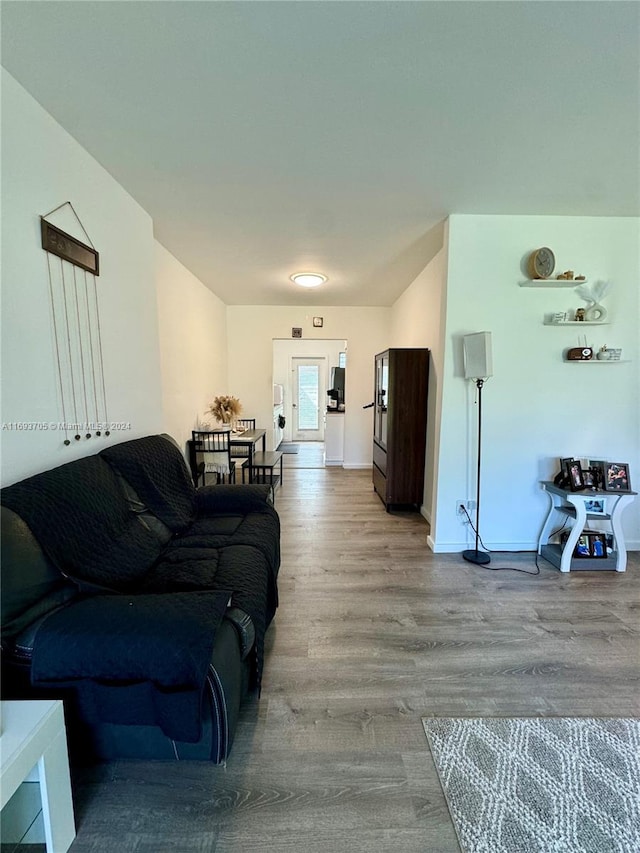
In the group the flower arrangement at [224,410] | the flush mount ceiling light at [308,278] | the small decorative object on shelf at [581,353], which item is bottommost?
the flower arrangement at [224,410]

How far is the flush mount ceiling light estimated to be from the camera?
3.92 meters

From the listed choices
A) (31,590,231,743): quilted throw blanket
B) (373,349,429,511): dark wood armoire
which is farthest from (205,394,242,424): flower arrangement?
(31,590,231,743): quilted throw blanket

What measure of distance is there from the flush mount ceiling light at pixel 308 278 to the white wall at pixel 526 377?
1629 millimetres

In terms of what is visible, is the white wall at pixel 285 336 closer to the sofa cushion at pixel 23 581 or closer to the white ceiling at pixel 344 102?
the white ceiling at pixel 344 102

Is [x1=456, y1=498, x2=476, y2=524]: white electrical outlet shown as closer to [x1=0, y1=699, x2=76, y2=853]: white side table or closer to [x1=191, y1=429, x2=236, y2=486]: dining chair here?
[x1=191, y1=429, x2=236, y2=486]: dining chair

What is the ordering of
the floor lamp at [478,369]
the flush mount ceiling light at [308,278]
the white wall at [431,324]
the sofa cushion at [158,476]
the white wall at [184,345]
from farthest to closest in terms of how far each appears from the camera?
the flush mount ceiling light at [308,278] < the white wall at [184,345] < the white wall at [431,324] < the floor lamp at [478,369] < the sofa cushion at [158,476]

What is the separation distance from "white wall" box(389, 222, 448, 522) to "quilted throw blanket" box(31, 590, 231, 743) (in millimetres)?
2311

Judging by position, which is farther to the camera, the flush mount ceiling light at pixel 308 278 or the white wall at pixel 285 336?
the white wall at pixel 285 336

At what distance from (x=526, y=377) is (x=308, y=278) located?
7.95ft

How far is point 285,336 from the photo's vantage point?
566cm

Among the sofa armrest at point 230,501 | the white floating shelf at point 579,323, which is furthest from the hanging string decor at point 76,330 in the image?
the white floating shelf at point 579,323

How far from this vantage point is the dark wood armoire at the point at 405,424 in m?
3.72

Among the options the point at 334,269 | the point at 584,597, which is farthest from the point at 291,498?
the point at 584,597

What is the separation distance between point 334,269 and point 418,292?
1000mm
